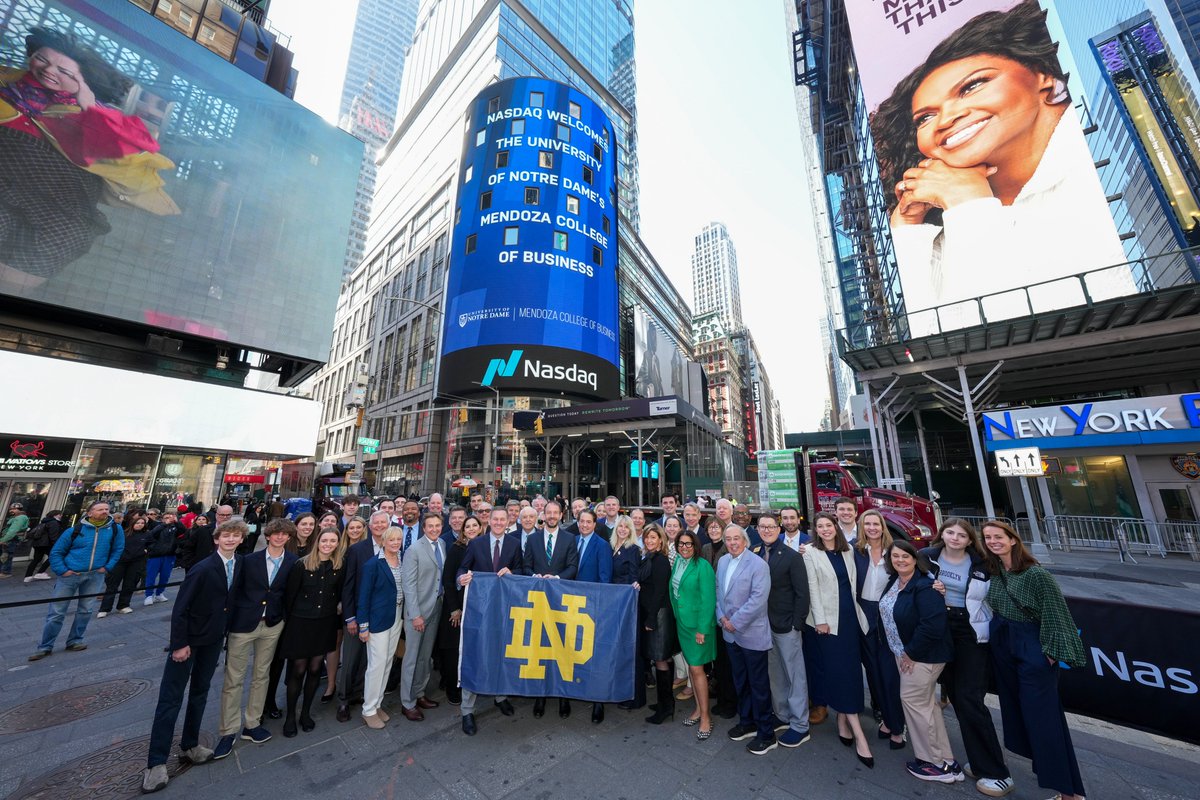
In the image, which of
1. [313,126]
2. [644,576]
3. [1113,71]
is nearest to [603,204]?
[313,126]

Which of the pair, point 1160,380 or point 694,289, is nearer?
point 1160,380

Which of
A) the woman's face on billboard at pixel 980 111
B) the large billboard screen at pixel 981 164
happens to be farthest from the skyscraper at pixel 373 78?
the woman's face on billboard at pixel 980 111

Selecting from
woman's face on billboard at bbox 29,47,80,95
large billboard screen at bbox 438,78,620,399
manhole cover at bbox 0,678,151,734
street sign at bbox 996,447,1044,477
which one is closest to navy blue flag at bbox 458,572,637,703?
manhole cover at bbox 0,678,151,734

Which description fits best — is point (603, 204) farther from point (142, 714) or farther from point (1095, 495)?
point (142, 714)

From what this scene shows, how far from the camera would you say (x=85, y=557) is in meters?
7.41

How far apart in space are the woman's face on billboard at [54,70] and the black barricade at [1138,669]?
121 feet

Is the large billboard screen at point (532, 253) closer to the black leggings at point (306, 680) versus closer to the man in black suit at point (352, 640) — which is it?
the man in black suit at point (352, 640)

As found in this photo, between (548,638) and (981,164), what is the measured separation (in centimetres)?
3390

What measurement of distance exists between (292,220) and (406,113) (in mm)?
54121

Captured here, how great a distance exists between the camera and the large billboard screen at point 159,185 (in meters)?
18.3

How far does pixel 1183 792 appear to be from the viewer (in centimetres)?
340

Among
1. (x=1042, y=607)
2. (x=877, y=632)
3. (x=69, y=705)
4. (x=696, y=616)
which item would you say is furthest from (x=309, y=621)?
(x=1042, y=607)

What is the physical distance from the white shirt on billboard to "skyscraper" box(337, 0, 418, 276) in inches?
4451

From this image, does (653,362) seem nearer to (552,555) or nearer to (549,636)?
(552,555)
